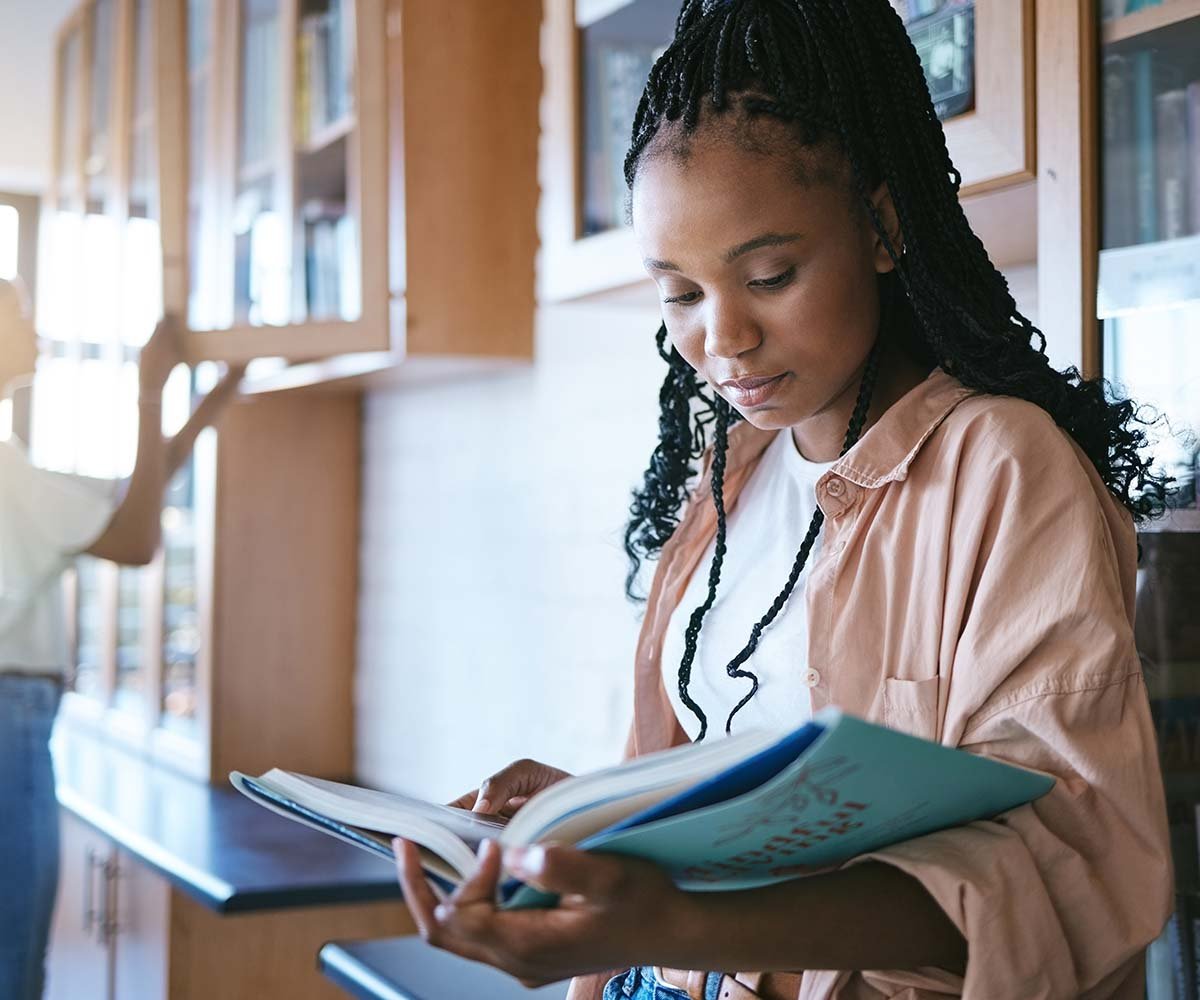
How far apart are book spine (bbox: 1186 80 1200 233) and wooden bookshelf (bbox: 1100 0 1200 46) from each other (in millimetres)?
53

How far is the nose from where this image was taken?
0.88 m

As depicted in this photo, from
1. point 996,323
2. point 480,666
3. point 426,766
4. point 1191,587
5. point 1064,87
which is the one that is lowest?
point 426,766

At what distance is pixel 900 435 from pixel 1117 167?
1.11ft

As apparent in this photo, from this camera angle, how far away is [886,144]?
0.88 metres

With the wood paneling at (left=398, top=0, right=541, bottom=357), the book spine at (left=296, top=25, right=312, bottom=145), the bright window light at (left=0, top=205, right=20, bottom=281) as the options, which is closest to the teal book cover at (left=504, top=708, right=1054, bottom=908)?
the wood paneling at (left=398, top=0, right=541, bottom=357)

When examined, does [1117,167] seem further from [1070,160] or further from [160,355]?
[160,355]

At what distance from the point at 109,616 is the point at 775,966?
2.72 m

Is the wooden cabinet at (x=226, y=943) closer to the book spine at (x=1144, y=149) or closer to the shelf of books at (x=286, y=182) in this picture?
the shelf of books at (x=286, y=182)

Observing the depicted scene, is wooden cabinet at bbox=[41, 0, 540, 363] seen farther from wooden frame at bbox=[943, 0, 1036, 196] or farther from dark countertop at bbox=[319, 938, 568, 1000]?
wooden frame at bbox=[943, 0, 1036, 196]

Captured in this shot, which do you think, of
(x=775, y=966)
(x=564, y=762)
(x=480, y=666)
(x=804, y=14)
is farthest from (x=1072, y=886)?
(x=480, y=666)

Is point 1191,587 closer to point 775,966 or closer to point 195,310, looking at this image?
point 775,966

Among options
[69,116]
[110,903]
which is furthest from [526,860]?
[69,116]

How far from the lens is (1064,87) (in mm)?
1021

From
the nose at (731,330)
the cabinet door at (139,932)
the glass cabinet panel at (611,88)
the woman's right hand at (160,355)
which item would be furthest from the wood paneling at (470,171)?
the nose at (731,330)
